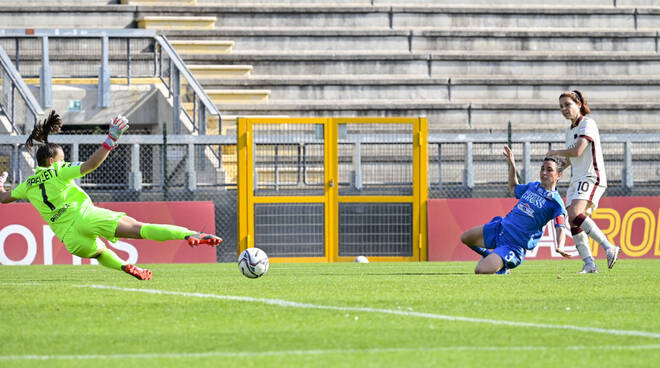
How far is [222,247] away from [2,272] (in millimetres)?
4166

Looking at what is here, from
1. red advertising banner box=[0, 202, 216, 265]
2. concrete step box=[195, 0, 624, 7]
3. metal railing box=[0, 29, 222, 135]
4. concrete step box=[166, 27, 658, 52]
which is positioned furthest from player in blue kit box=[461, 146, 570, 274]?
concrete step box=[195, 0, 624, 7]

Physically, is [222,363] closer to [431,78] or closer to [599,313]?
[599,313]

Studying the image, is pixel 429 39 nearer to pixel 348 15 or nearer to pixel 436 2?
pixel 436 2

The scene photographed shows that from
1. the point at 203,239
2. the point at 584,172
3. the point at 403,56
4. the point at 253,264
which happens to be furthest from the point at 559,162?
the point at 403,56

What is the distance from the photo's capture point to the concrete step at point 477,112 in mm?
22219

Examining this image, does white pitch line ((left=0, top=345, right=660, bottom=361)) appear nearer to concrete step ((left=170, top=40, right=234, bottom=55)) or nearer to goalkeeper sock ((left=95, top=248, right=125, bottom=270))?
goalkeeper sock ((left=95, top=248, right=125, bottom=270))

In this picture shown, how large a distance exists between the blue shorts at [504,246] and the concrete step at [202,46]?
13.1m

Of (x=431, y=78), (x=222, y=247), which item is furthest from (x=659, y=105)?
(x=222, y=247)

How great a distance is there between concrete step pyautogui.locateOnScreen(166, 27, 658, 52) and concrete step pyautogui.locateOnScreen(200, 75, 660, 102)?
1134 mm

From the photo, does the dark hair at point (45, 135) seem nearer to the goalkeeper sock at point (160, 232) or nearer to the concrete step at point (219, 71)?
the goalkeeper sock at point (160, 232)

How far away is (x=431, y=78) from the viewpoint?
23312 mm

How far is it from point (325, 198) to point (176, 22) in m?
9.15

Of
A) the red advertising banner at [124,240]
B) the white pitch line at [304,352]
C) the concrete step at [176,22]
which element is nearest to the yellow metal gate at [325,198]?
the red advertising banner at [124,240]

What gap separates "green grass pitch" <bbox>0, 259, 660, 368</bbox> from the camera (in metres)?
5.32
